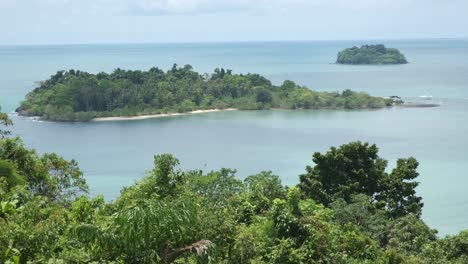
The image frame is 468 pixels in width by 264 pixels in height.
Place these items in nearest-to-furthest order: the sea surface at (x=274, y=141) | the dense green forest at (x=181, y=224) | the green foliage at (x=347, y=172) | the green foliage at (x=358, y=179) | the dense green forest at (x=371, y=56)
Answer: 1. the dense green forest at (x=181, y=224)
2. the green foliage at (x=358, y=179)
3. the green foliage at (x=347, y=172)
4. the sea surface at (x=274, y=141)
5. the dense green forest at (x=371, y=56)

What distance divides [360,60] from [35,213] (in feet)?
322

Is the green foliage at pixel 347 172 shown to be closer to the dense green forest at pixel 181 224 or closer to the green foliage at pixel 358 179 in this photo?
the green foliage at pixel 358 179

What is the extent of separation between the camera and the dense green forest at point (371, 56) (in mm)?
99950

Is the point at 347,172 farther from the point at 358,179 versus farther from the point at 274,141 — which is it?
the point at 274,141

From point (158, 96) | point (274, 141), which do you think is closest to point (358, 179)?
point (274, 141)

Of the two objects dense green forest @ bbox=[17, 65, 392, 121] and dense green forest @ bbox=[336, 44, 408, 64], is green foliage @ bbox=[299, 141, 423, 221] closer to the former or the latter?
dense green forest @ bbox=[17, 65, 392, 121]

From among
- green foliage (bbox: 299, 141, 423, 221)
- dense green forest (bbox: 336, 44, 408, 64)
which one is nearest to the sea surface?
green foliage (bbox: 299, 141, 423, 221)


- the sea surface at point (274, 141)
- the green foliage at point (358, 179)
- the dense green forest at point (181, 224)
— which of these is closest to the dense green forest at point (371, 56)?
the sea surface at point (274, 141)

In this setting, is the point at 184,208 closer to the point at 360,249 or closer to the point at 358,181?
the point at 360,249

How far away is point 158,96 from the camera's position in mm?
51219

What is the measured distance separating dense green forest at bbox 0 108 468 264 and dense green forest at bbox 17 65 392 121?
115ft

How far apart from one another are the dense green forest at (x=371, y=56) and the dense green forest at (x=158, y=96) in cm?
4799

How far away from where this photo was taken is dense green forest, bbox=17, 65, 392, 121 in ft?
158

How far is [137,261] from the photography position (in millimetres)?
5125
